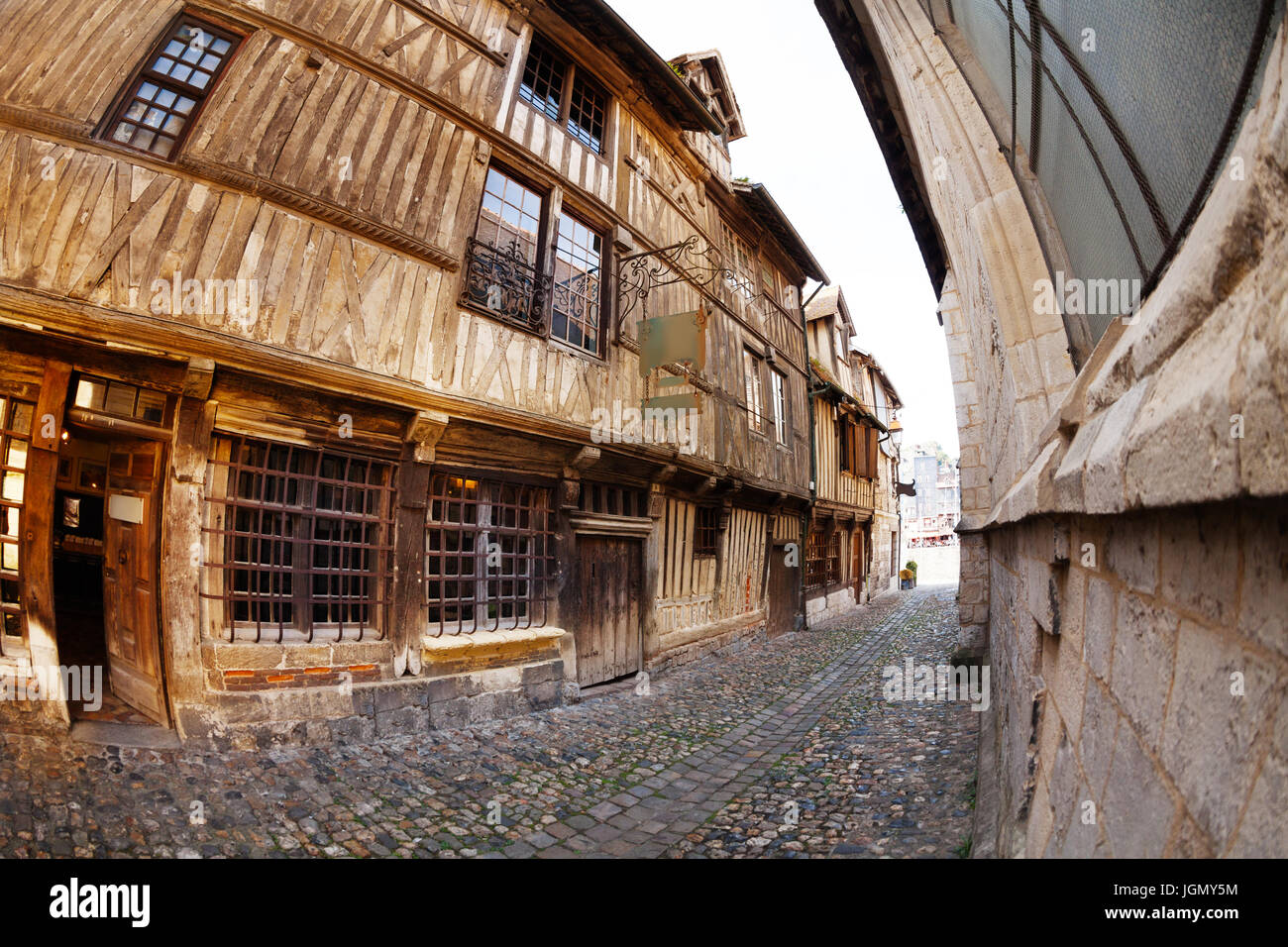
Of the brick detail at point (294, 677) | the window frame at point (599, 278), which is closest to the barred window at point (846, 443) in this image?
the window frame at point (599, 278)

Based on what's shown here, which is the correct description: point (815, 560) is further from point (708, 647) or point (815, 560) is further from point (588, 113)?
point (588, 113)

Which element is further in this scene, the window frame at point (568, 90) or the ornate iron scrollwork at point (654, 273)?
the ornate iron scrollwork at point (654, 273)

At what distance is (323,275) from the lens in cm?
433

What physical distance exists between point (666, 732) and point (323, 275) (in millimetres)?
5001

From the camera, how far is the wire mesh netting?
1.07 m

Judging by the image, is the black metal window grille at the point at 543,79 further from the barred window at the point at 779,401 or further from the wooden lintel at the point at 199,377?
the barred window at the point at 779,401

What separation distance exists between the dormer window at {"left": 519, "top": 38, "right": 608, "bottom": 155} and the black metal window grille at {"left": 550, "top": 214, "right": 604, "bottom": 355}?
1.34 meters

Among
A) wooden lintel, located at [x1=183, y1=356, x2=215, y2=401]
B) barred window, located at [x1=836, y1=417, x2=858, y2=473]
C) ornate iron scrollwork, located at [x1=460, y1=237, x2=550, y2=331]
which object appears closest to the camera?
wooden lintel, located at [x1=183, y1=356, x2=215, y2=401]

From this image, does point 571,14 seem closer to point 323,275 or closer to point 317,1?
point 317,1

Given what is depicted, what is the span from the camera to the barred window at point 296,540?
3.99m

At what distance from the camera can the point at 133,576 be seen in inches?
158

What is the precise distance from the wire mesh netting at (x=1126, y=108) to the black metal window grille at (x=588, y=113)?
567 centimetres

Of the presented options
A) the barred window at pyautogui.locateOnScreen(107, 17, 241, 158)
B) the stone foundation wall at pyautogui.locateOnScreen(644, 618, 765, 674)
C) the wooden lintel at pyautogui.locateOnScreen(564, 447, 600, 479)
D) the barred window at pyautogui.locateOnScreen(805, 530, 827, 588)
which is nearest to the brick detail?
the wooden lintel at pyautogui.locateOnScreen(564, 447, 600, 479)

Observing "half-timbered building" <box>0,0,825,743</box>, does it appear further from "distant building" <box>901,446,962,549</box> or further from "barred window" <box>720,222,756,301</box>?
"distant building" <box>901,446,962,549</box>
